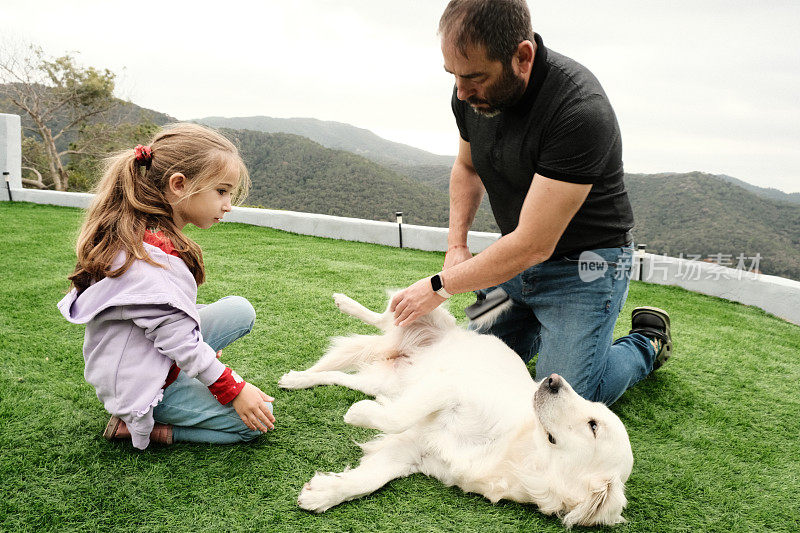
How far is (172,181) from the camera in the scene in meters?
1.81

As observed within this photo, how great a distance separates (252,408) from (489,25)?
161 cm

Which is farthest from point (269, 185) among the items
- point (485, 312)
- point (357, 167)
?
point (485, 312)

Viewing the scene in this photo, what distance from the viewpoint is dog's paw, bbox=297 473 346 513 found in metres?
1.63

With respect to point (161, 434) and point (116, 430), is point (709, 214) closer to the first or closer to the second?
point (161, 434)

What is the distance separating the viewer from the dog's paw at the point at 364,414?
73.4 inches

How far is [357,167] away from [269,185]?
556 cm

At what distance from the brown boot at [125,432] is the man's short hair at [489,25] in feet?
5.91

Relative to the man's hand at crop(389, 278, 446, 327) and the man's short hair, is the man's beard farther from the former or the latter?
the man's hand at crop(389, 278, 446, 327)

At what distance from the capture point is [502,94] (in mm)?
2059

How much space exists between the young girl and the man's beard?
1039 mm

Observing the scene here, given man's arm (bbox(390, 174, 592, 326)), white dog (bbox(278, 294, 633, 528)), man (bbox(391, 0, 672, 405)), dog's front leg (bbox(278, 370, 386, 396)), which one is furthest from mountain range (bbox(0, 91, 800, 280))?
white dog (bbox(278, 294, 633, 528))

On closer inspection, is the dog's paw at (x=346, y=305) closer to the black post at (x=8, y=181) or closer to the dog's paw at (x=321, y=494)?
the dog's paw at (x=321, y=494)

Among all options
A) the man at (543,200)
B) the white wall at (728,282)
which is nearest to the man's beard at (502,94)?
the man at (543,200)

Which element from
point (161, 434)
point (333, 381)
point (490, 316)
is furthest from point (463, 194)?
point (161, 434)
